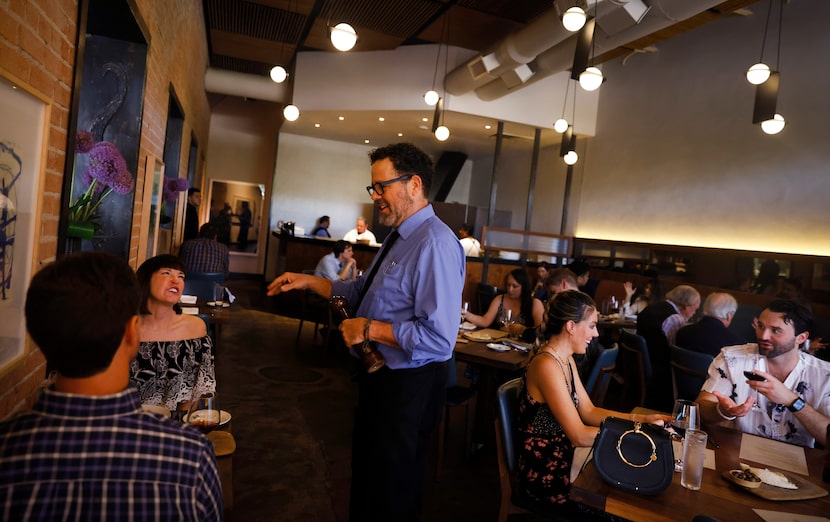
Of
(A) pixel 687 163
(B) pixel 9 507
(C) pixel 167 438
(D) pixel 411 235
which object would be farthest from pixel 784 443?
(A) pixel 687 163

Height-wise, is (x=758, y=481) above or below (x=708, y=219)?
below

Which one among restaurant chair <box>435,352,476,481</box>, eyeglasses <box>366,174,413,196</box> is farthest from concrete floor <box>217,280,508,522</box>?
eyeglasses <box>366,174,413,196</box>

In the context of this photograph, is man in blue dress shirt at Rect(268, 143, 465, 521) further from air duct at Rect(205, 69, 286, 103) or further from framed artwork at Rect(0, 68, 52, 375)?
air duct at Rect(205, 69, 286, 103)

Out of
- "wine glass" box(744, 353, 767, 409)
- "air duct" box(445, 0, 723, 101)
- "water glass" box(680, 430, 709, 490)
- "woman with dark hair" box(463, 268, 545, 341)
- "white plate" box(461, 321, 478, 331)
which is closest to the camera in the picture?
"water glass" box(680, 430, 709, 490)

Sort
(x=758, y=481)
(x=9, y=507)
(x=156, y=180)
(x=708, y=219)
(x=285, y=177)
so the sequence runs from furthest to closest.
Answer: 1. (x=285, y=177)
2. (x=708, y=219)
3. (x=156, y=180)
4. (x=758, y=481)
5. (x=9, y=507)

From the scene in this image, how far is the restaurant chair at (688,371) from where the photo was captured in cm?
375

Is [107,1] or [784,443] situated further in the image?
[107,1]

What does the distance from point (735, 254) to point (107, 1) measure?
307 inches

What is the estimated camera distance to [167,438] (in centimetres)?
98

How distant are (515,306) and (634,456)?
3.45m

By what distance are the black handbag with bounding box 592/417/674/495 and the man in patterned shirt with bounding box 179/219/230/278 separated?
213 inches

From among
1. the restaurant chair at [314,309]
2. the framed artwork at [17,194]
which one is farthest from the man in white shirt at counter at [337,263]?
the framed artwork at [17,194]

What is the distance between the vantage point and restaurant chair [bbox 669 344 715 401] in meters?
3.75

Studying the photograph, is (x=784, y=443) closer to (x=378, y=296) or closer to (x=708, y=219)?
(x=378, y=296)
